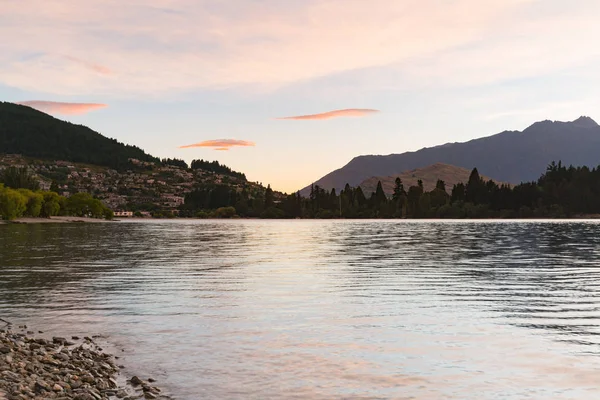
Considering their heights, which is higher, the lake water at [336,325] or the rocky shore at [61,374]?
the rocky shore at [61,374]

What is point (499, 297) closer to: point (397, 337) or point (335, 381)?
point (397, 337)

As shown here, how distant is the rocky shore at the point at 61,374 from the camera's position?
17.2 m

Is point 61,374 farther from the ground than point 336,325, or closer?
farther from the ground

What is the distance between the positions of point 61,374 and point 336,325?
13355 mm

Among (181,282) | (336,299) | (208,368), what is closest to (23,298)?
(181,282)

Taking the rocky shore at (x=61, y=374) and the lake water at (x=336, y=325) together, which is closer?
the rocky shore at (x=61, y=374)

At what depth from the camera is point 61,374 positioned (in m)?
19.3

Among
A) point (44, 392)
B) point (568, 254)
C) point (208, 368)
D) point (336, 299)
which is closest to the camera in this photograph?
point (44, 392)

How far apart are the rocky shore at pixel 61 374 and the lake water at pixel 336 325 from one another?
1.02m

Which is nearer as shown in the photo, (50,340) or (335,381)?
(335,381)

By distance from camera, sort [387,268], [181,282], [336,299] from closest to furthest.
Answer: [336,299]
[181,282]
[387,268]

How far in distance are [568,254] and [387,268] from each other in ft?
104

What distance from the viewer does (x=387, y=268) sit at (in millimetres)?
58531

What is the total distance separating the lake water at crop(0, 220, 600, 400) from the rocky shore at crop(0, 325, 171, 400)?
1.02 m
